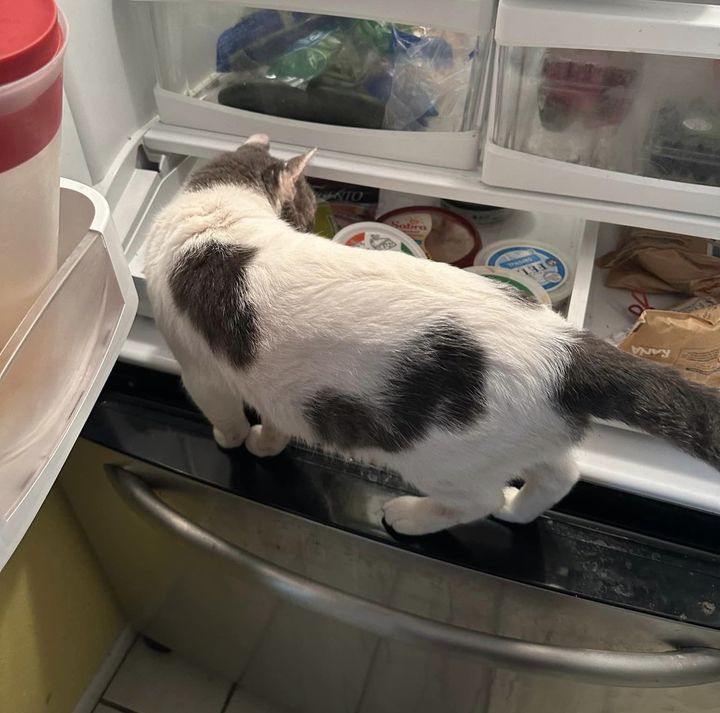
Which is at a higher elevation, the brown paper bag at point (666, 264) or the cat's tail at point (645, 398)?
the cat's tail at point (645, 398)

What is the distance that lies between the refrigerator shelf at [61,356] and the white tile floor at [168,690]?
892 mm

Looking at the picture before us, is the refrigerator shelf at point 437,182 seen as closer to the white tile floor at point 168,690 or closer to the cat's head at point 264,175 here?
the cat's head at point 264,175

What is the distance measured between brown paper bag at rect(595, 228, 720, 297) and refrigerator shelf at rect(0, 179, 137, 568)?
1.90ft

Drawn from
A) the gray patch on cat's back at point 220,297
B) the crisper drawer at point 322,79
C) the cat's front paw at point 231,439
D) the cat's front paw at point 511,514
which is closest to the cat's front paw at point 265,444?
the cat's front paw at point 231,439

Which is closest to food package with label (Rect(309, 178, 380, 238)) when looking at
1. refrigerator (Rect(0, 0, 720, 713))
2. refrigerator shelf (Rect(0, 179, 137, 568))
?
refrigerator (Rect(0, 0, 720, 713))

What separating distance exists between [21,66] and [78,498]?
71 cm

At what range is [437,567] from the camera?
673 millimetres

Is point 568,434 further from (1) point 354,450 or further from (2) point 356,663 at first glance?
(2) point 356,663

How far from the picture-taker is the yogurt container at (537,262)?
78 cm

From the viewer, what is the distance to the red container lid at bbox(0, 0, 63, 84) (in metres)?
0.33

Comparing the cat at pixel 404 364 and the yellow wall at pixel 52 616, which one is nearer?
the cat at pixel 404 364

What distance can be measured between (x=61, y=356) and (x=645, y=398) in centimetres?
45

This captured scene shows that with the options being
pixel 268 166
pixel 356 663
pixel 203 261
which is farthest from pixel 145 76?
pixel 356 663

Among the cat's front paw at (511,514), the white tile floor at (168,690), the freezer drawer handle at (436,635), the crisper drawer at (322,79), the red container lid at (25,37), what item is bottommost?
the white tile floor at (168,690)
